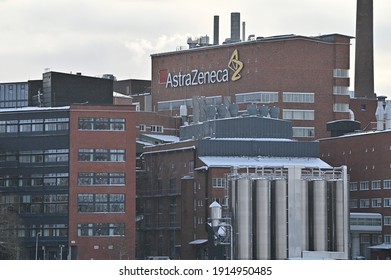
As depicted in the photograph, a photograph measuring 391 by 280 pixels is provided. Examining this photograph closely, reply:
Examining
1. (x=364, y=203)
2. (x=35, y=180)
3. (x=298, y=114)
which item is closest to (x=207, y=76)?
(x=298, y=114)

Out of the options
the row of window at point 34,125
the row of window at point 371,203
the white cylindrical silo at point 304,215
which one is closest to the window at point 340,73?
the row of window at point 371,203

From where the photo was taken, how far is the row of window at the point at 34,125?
462ft

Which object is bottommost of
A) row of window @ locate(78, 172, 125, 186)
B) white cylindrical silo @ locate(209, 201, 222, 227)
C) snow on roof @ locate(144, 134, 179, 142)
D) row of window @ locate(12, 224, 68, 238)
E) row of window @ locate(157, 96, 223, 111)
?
row of window @ locate(12, 224, 68, 238)

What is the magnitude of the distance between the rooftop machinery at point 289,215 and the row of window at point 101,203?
14060mm

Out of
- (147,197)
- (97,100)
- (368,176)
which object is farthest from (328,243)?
(97,100)

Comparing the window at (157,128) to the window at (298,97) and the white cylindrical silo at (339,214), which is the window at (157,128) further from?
the white cylindrical silo at (339,214)

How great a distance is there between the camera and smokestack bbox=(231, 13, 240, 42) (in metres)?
195

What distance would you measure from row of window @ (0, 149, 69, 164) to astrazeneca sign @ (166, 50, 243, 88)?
160 feet

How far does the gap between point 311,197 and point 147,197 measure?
27.9 m

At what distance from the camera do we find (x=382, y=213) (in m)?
142

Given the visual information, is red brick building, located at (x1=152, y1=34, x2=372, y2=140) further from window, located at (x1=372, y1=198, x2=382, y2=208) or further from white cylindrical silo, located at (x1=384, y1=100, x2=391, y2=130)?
window, located at (x1=372, y1=198, x2=382, y2=208)

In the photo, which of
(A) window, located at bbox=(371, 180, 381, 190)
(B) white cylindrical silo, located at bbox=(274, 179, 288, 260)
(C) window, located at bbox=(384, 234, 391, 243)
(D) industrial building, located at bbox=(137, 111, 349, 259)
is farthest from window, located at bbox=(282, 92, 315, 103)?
(B) white cylindrical silo, located at bbox=(274, 179, 288, 260)

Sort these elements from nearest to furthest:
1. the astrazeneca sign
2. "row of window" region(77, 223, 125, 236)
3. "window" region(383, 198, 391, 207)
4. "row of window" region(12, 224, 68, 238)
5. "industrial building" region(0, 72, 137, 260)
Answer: "industrial building" region(0, 72, 137, 260), "row of window" region(77, 223, 125, 236), "row of window" region(12, 224, 68, 238), "window" region(383, 198, 391, 207), the astrazeneca sign
